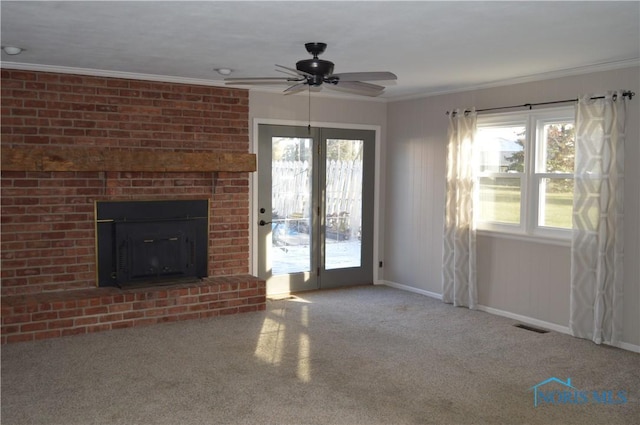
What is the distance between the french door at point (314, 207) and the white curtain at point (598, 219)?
8.89 feet

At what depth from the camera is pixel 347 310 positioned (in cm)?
593

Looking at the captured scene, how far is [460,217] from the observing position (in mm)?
6016

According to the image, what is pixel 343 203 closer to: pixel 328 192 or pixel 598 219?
pixel 328 192

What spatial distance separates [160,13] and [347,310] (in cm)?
352

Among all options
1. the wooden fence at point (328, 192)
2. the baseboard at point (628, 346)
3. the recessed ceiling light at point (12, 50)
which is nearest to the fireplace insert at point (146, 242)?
the wooden fence at point (328, 192)

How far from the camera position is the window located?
17.2ft

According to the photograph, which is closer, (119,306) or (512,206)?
(119,306)

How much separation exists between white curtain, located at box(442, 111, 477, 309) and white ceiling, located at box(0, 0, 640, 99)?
707 mm

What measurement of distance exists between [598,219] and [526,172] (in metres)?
0.90

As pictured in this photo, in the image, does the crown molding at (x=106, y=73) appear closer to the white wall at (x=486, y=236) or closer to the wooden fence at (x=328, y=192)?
the wooden fence at (x=328, y=192)

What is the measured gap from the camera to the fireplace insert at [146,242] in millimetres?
5410

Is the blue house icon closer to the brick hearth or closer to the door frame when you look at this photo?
the brick hearth

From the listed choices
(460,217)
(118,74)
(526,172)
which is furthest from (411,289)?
(118,74)

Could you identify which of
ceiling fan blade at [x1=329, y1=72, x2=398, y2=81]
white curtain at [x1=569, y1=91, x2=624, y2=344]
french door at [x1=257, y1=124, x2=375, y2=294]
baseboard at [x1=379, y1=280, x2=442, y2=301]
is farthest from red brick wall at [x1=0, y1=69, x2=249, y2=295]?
white curtain at [x1=569, y1=91, x2=624, y2=344]
